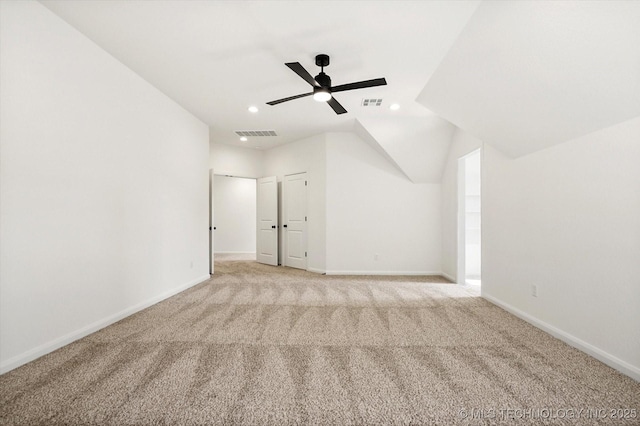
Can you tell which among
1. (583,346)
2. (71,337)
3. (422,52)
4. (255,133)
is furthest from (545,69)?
(255,133)

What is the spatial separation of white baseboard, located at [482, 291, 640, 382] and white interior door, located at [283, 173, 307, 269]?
150 inches

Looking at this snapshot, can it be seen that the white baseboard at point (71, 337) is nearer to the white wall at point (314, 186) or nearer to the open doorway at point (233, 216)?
the white wall at point (314, 186)

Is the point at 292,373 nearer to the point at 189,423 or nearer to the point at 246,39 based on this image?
the point at 189,423

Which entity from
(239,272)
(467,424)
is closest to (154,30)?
(467,424)

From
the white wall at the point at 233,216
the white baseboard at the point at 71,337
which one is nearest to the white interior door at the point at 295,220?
the white baseboard at the point at 71,337

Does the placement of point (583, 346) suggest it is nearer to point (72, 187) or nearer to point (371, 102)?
point (371, 102)

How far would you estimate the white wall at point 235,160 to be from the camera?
642 cm

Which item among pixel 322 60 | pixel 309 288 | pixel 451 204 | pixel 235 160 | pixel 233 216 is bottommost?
pixel 309 288

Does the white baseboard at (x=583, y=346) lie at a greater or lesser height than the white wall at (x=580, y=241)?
lesser

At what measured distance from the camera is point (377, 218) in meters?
5.70

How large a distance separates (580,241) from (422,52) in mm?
2233

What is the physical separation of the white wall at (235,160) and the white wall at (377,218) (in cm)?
220

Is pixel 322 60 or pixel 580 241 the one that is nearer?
pixel 580 241

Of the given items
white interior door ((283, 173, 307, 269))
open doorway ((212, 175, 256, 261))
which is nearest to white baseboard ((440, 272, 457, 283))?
white interior door ((283, 173, 307, 269))
